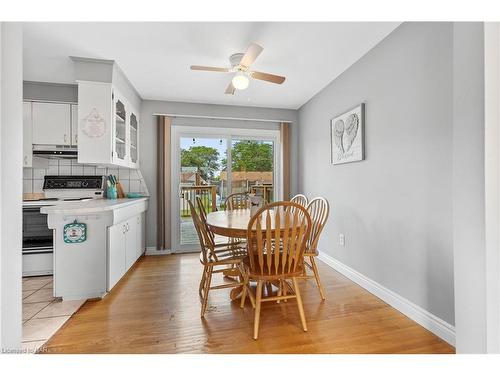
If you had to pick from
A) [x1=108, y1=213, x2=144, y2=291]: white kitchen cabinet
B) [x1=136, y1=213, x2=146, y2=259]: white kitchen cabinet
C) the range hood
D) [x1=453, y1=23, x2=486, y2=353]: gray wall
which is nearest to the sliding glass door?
[x1=136, y1=213, x2=146, y2=259]: white kitchen cabinet

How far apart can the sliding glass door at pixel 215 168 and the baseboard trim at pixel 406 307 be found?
5.86 feet

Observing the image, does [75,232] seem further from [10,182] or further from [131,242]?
[10,182]

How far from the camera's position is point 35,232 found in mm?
2688

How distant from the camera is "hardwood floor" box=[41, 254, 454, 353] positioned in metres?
1.52

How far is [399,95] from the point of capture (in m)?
1.98

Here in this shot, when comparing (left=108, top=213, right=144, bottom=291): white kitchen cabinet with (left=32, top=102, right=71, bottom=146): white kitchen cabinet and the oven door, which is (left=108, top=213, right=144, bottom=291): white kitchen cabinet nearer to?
the oven door

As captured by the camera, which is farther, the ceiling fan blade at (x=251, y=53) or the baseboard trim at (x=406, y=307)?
the ceiling fan blade at (x=251, y=53)

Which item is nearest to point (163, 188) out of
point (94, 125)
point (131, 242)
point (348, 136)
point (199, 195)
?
point (199, 195)

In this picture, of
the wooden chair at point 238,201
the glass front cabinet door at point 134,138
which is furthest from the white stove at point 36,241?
the wooden chair at point 238,201

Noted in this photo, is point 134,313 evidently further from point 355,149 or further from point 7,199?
point 355,149

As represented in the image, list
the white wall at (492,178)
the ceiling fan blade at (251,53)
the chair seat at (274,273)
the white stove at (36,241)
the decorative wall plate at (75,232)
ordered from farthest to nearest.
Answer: the white stove at (36,241), the decorative wall plate at (75,232), the ceiling fan blade at (251,53), the chair seat at (274,273), the white wall at (492,178)

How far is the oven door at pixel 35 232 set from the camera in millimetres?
2638

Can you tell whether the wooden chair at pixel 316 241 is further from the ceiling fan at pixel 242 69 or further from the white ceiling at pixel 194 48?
the white ceiling at pixel 194 48
